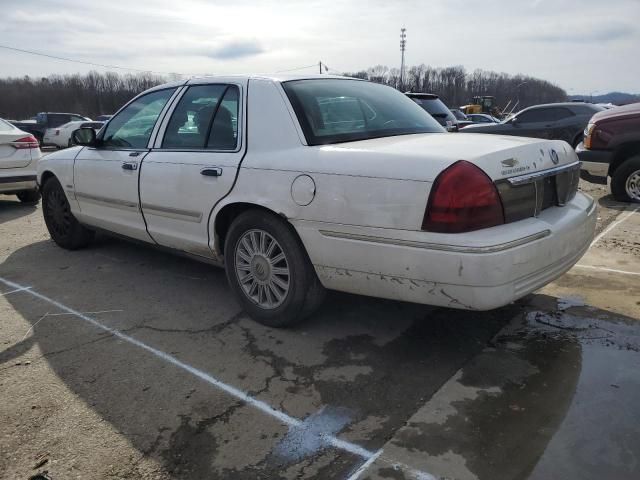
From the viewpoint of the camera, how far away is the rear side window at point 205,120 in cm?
366

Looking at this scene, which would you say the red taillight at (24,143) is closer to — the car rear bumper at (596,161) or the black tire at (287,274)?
the black tire at (287,274)

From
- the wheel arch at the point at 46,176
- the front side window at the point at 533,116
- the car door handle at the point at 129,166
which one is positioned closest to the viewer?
the car door handle at the point at 129,166

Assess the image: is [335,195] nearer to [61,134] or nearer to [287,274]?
[287,274]

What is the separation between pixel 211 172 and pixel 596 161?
20.0 feet

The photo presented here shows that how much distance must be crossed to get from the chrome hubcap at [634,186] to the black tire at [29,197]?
896 centimetres

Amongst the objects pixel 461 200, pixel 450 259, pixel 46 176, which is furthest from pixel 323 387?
pixel 46 176

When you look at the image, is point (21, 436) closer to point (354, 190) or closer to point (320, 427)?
point (320, 427)

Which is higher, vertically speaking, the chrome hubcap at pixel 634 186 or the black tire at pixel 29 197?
the chrome hubcap at pixel 634 186

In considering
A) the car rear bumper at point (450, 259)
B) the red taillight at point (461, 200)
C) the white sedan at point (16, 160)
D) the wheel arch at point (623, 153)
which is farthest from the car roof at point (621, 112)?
the white sedan at point (16, 160)

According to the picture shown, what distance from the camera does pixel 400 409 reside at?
2547 millimetres

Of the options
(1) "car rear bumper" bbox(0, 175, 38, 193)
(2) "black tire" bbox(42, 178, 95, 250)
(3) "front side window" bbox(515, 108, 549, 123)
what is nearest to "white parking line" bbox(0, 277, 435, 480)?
(2) "black tire" bbox(42, 178, 95, 250)

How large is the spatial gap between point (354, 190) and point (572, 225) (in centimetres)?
130

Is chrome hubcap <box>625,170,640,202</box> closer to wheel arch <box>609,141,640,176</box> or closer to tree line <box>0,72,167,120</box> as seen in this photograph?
wheel arch <box>609,141,640,176</box>

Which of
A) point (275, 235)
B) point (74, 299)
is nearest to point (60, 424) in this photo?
point (275, 235)
